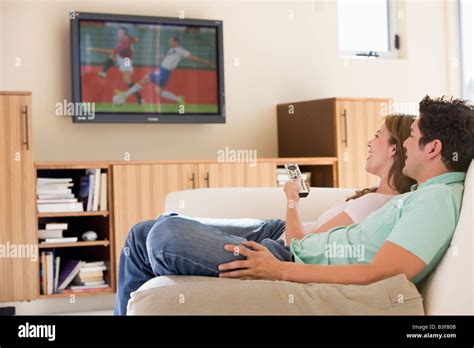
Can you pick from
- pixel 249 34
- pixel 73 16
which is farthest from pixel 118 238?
pixel 249 34

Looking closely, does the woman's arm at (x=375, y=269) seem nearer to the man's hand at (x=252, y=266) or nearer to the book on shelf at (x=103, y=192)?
the man's hand at (x=252, y=266)

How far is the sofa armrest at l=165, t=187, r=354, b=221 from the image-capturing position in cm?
313

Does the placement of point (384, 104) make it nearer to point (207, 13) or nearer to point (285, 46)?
point (285, 46)

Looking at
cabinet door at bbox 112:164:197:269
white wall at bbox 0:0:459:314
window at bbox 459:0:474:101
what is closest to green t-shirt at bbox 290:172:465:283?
cabinet door at bbox 112:164:197:269

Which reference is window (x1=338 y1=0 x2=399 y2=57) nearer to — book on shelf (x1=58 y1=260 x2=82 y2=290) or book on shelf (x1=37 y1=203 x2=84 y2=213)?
book on shelf (x1=37 y1=203 x2=84 y2=213)

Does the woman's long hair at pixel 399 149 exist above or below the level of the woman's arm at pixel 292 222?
above

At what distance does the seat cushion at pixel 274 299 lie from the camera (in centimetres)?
175

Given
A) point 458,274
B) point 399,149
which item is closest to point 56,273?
point 399,149

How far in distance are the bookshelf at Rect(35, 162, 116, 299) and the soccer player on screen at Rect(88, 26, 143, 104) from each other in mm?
636

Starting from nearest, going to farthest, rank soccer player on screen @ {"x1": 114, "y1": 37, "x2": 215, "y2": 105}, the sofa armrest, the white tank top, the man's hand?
the man's hand → the white tank top → the sofa armrest → soccer player on screen @ {"x1": 114, "y1": 37, "x2": 215, "y2": 105}

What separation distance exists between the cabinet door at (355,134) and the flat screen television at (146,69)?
31.5 inches

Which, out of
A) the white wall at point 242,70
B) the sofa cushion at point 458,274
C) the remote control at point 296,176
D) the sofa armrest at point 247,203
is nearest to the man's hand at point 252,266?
the sofa cushion at point 458,274
